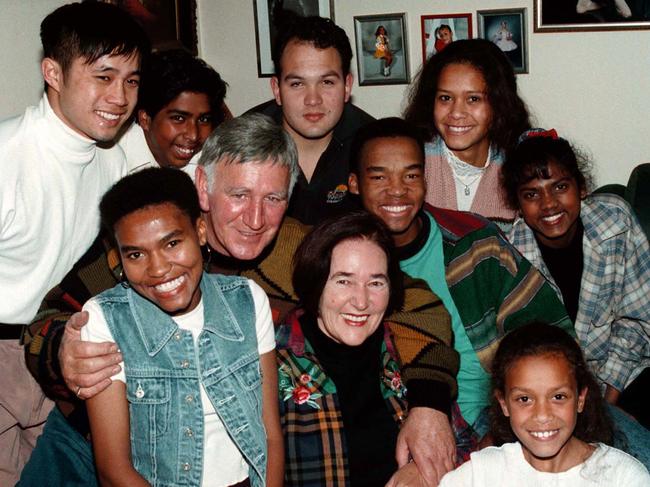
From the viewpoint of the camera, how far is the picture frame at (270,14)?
443 centimetres

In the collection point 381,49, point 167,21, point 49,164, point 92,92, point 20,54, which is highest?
point 167,21

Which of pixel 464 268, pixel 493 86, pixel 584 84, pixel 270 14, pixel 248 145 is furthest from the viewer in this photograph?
pixel 270 14

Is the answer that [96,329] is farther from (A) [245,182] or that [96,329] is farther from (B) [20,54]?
(B) [20,54]

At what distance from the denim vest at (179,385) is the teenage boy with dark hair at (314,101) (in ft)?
3.19

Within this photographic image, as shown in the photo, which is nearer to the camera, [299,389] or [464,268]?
[299,389]

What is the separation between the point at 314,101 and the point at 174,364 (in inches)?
54.6

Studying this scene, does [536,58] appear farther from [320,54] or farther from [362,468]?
[362,468]

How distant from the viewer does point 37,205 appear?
223 centimetres

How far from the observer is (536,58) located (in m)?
4.22

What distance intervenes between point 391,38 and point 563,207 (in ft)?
6.59

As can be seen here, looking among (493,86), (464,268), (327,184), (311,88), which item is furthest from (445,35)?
(464,268)

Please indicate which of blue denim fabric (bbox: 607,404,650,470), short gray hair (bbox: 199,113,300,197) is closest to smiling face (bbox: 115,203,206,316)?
short gray hair (bbox: 199,113,300,197)

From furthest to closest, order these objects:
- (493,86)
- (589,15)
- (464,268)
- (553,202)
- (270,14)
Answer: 1. (270,14)
2. (589,15)
3. (493,86)
4. (553,202)
5. (464,268)

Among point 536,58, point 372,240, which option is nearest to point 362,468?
point 372,240
